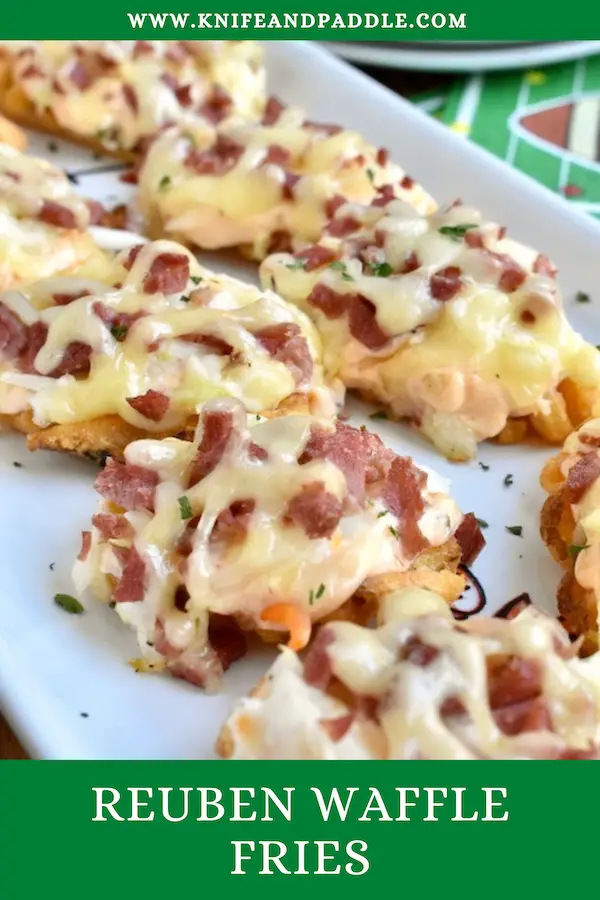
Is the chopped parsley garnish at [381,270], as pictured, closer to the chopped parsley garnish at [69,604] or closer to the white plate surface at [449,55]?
the chopped parsley garnish at [69,604]

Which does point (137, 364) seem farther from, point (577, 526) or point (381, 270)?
point (577, 526)

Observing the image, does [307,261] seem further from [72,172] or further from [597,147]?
[597,147]

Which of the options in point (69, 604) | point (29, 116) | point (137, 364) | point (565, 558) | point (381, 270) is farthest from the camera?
point (29, 116)

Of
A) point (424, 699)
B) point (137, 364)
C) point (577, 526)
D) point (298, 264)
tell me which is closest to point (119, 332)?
point (137, 364)

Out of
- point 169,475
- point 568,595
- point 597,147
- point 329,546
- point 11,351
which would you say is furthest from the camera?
point 597,147

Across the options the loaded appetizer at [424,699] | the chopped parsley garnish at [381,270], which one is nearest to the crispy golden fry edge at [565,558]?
the loaded appetizer at [424,699]

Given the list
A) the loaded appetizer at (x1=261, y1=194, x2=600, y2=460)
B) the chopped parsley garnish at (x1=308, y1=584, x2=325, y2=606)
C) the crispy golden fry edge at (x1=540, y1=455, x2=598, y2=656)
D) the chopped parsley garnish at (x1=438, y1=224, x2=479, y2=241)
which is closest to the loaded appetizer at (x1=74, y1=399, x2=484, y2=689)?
the chopped parsley garnish at (x1=308, y1=584, x2=325, y2=606)

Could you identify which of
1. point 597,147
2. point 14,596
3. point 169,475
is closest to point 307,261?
point 169,475
